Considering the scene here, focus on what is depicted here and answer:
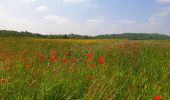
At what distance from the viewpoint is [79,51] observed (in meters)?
10.2

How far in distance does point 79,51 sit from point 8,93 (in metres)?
6.67

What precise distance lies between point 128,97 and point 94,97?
2.06 ft

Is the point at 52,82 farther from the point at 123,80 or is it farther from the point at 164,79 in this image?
the point at 164,79

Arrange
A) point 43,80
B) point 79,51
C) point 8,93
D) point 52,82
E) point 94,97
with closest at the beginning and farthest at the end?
point 94,97 < point 8,93 < point 52,82 < point 43,80 < point 79,51

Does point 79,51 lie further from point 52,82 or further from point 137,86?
point 52,82

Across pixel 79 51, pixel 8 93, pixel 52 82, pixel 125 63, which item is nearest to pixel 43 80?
pixel 52 82

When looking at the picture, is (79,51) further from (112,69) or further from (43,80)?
(43,80)

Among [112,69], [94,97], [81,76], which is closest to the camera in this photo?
[94,97]

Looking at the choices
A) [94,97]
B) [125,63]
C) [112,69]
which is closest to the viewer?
[94,97]

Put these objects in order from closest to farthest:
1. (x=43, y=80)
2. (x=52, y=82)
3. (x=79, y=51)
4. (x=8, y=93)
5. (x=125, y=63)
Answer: (x=8, y=93) < (x=52, y=82) < (x=43, y=80) < (x=125, y=63) < (x=79, y=51)

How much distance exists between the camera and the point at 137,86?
4.82 meters

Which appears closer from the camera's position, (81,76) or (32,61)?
(81,76)

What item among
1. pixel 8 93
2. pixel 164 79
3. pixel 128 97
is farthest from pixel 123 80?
pixel 8 93

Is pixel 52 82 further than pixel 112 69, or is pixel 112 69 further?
pixel 112 69
